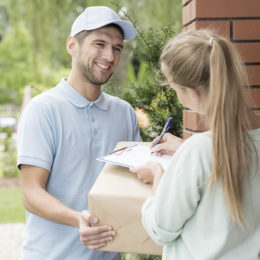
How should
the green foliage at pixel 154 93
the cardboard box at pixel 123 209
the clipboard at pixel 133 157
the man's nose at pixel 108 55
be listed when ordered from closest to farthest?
the cardboard box at pixel 123 209, the clipboard at pixel 133 157, the man's nose at pixel 108 55, the green foliage at pixel 154 93

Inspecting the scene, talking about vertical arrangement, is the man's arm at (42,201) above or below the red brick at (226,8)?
below

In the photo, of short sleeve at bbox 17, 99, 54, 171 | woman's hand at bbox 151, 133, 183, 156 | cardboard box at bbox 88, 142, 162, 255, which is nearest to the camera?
cardboard box at bbox 88, 142, 162, 255

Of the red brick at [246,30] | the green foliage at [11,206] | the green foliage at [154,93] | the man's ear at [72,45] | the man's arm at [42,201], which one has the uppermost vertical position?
the red brick at [246,30]

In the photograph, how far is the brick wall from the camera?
1698 mm

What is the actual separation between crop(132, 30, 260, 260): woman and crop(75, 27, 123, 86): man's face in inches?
26.4

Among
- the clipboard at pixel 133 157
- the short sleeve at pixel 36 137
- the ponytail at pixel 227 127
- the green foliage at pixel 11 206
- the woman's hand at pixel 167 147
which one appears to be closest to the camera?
the ponytail at pixel 227 127

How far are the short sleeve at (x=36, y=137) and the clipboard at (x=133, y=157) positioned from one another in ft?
1.07

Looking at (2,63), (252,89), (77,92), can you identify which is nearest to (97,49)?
(77,92)

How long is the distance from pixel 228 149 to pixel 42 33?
5.15m

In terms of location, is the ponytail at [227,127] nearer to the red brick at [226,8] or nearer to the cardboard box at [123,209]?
the cardboard box at [123,209]

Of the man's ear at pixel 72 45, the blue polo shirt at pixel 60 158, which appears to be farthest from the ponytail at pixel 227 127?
the man's ear at pixel 72 45

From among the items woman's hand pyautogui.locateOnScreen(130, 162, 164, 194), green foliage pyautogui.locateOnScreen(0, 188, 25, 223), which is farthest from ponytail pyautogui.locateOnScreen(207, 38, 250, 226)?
green foliage pyautogui.locateOnScreen(0, 188, 25, 223)

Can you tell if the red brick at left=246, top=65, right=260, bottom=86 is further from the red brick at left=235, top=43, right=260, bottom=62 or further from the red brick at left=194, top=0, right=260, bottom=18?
the red brick at left=194, top=0, right=260, bottom=18

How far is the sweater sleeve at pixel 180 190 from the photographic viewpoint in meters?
1.11
